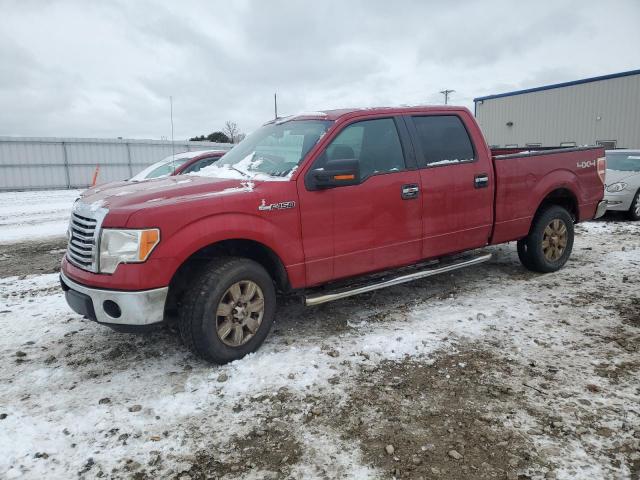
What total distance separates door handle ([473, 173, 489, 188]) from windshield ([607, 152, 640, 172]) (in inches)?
284

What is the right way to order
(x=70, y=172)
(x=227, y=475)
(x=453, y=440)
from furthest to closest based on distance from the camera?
(x=70, y=172), (x=453, y=440), (x=227, y=475)

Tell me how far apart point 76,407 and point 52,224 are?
968 cm

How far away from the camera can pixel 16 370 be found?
147 inches

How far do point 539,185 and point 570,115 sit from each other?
2231 cm

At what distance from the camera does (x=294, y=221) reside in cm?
385

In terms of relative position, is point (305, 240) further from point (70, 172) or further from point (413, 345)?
point (70, 172)

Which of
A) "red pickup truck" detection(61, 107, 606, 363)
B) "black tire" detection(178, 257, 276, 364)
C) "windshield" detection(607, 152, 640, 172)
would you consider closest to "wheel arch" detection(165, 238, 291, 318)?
"red pickup truck" detection(61, 107, 606, 363)

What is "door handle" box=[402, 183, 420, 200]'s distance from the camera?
Answer: 14.6 ft

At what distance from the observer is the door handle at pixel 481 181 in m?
4.99

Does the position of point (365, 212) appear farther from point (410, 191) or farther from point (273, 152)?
point (273, 152)

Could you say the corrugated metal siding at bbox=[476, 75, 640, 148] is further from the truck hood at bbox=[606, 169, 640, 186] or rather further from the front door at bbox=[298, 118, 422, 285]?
the front door at bbox=[298, 118, 422, 285]

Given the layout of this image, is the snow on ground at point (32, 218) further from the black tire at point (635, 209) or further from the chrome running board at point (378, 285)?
the black tire at point (635, 209)

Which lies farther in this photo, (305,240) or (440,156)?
(440,156)

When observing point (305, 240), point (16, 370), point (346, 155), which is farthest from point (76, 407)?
point (346, 155)
